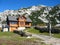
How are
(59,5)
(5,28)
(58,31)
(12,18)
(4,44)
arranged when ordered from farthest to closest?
(59,5) → (12,18) → (5,28) → (58,31) → (4,44)

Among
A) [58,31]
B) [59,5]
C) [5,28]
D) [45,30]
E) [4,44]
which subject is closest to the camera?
[4,44]

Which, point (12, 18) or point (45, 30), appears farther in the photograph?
point (12, 18)

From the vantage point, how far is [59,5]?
604 ft

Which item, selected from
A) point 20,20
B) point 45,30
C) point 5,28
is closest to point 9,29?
point 5,28

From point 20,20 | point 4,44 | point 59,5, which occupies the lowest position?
point 4,44

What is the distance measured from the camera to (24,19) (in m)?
106

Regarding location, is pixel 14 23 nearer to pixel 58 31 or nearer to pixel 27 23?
pixel 27 23

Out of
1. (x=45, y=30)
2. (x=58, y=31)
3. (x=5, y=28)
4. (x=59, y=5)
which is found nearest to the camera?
(x=58, y=31)

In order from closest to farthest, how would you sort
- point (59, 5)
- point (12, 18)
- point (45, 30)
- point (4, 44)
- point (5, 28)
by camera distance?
point (4, 44) → point (45, 30) → point (5, 28) → point (12, 18) → point (59, 5)

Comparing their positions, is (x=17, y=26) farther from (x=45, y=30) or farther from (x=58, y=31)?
(x=58, y=31)

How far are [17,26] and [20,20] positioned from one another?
3.85m

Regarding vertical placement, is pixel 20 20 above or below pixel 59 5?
below

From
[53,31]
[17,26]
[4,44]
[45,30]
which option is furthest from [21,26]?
[4,44]

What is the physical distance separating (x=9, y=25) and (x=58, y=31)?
136 feet
